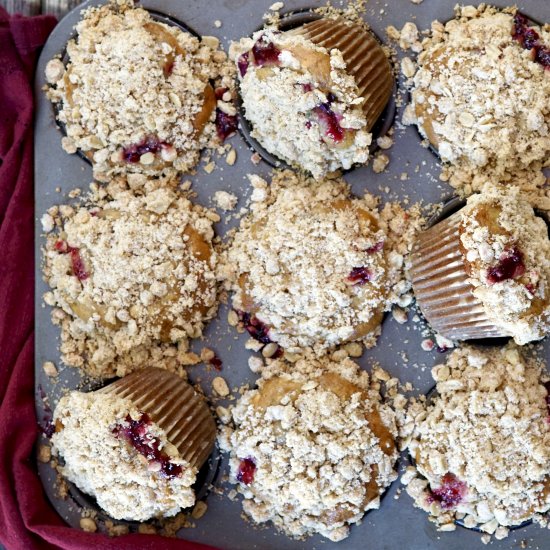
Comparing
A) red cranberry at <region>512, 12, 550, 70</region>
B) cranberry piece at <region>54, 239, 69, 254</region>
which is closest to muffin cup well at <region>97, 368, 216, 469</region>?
cranberry piece at <region>54, 239, 69, 254</region>

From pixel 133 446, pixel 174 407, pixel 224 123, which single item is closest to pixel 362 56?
pixel 224 123

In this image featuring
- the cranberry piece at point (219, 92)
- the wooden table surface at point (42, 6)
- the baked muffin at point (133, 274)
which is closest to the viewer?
the baked muffin at point (133, 274)

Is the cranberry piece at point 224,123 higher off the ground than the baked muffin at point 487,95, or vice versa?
the baked muffin at point 487,95

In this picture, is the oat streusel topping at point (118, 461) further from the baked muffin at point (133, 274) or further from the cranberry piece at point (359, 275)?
the cranberry piece at point (359, 275)

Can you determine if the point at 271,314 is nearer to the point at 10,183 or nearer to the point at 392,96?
the point at 392,96

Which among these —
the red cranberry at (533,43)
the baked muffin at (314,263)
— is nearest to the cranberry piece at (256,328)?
the baked muffin at (314,263)

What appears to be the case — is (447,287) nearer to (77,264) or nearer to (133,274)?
(133,274)

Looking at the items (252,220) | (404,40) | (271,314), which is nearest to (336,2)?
(404,40)

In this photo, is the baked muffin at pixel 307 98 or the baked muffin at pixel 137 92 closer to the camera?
the baked muffin at pixel 307 98
